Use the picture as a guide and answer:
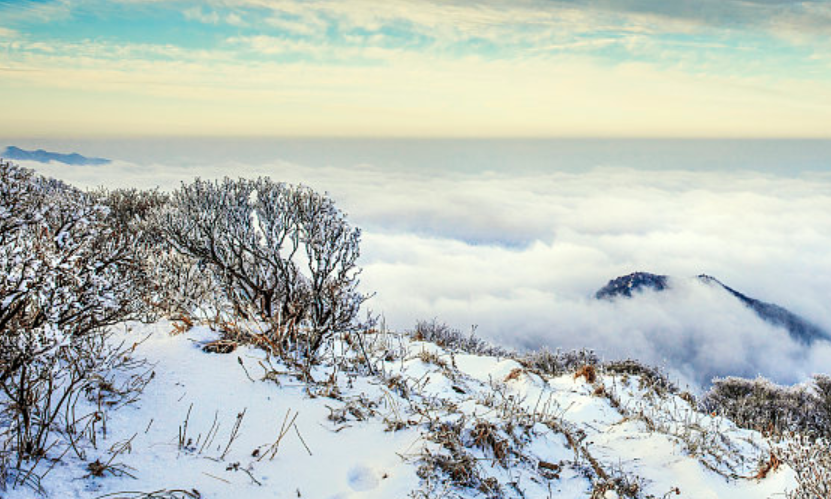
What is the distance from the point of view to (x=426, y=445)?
140 inches

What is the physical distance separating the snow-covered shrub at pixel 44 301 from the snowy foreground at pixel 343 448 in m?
0.37

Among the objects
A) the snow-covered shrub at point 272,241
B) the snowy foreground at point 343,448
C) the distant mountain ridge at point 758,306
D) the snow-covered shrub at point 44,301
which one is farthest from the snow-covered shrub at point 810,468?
the distant mountain ridge at point 758,306

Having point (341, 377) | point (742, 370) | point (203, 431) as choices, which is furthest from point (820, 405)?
point (742, 370)

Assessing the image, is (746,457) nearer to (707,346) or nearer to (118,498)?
(118,498)

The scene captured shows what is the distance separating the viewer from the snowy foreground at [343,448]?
9.41 feet

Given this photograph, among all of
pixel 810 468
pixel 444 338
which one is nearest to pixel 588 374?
pixel 810 468

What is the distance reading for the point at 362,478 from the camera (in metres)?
3.19

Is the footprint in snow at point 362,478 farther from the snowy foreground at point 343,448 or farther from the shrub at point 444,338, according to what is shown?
the shrub at point 444,338

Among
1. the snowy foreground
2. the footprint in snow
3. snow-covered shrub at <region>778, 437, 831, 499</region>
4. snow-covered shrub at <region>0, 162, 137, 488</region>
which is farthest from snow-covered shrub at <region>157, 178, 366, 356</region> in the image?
snow-covered shrub at <region>778, 437, 831, 499</region>

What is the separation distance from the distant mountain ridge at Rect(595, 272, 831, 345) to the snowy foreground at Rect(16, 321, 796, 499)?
170005mm

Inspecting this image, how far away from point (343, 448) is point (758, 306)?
196 m

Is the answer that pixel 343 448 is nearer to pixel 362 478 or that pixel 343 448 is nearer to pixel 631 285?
pixel 362 478

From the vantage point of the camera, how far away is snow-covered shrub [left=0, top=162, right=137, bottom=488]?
2.77 meters

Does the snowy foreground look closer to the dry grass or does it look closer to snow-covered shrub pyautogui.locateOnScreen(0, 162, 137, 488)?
snow-covered shrub pyautogui.locateOnScreen(0, 162, 137, 488)
